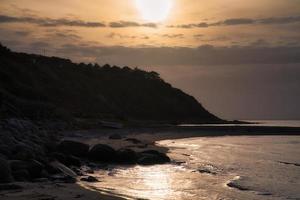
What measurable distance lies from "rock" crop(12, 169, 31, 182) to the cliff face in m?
53.6

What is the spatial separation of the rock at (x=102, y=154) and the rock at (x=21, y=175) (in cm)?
949

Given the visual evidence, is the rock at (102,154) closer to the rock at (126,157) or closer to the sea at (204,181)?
the rock at (126,157)

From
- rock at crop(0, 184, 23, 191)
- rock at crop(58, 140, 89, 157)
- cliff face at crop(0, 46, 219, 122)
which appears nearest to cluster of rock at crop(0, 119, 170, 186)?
rock at crop(58, 140, 89, 157)

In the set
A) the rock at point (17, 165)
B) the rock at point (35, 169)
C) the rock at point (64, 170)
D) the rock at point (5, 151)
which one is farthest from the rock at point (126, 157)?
the rock at point (17, 165)

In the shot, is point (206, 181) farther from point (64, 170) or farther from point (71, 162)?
point (71, 162)

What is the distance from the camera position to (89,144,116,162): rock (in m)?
27.8

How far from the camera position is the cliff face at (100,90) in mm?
90812

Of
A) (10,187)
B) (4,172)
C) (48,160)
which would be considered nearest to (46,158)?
(48,160)

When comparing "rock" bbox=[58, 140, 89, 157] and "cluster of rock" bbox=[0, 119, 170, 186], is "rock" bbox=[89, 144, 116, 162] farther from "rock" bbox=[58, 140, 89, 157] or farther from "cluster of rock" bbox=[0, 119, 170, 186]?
"rock" bbox=[58, 140, 89, 157]

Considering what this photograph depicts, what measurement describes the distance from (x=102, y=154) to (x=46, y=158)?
22.4 ft

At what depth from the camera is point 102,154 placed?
27984 mm

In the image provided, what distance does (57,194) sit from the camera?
51.5ft

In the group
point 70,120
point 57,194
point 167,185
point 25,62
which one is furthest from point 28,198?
point 25,62

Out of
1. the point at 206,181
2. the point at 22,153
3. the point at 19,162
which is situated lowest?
the point at 206,181
